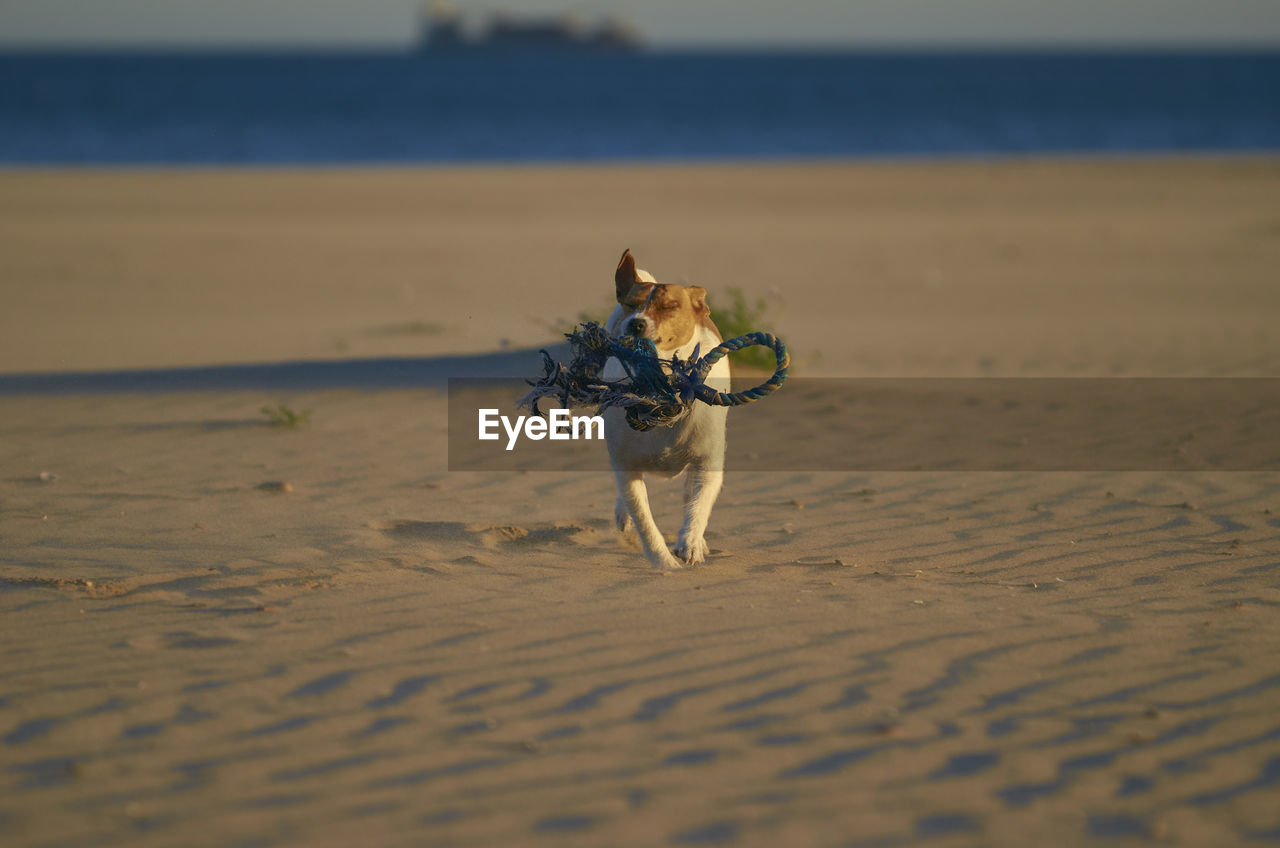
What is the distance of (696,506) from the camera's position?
6.18m

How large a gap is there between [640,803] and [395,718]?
3.41ft

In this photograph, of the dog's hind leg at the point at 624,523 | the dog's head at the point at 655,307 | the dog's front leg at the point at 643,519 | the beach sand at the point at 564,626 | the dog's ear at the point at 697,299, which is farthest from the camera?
the dog's hind leg at the point at 624,523

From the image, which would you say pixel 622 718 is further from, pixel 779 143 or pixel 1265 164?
pixel 779 143

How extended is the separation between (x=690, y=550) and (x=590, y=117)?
5928cm

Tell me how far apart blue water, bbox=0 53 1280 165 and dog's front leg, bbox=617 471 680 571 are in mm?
34709

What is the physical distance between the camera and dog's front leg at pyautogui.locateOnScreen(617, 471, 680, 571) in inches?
240

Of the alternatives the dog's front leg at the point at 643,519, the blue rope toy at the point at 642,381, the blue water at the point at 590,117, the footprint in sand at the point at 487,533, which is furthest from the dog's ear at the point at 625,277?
the blue water at the point at 590,117

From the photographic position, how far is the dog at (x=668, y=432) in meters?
5.62

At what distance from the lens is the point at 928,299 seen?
17.2m

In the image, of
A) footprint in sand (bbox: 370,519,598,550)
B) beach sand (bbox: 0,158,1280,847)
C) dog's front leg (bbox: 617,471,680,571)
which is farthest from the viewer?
footprint in sand (bbox: 370,519,598,550)

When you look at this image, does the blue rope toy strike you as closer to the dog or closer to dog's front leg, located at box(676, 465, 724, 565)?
the dog

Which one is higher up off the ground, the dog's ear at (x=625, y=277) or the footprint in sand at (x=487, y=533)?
the dog's ear at (x=625, y=277)

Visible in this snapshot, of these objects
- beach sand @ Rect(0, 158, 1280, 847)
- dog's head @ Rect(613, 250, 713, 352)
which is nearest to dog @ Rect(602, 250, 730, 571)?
dog's head @ Rect(613, 250, 713, 352)

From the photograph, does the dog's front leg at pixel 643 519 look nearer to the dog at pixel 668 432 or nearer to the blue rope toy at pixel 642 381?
the dog at pixel 668 432
